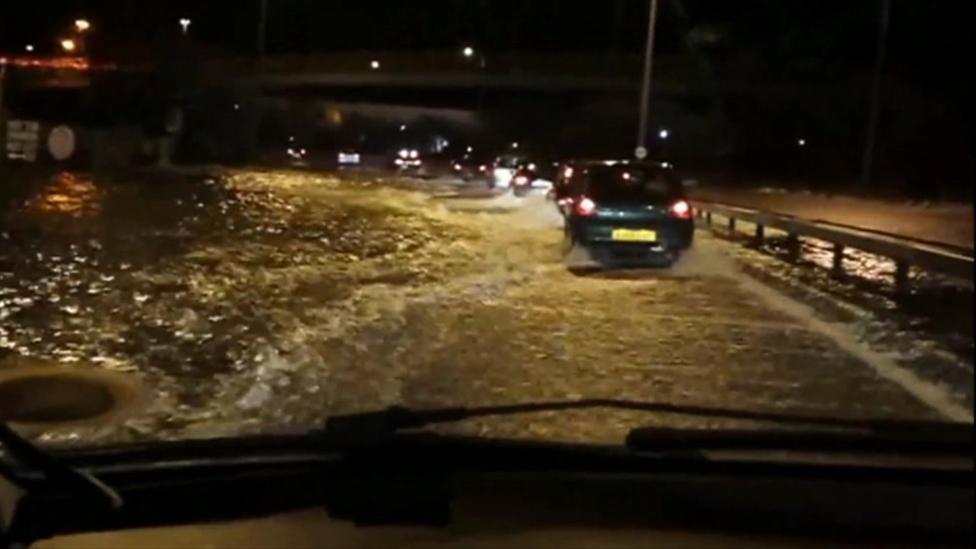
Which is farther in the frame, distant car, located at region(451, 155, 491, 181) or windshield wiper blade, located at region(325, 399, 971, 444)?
distant car, located at region(451, 155, 491, 181)

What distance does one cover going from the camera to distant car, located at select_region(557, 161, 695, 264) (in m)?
24.6

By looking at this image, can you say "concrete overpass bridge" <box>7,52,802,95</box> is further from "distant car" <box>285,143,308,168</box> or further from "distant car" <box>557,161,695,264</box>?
"distant car" <box>285,143,308,168</box>

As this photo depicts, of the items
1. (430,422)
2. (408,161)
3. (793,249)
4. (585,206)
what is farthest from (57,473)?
(408,161)

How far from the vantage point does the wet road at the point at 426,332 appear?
37.7 ft

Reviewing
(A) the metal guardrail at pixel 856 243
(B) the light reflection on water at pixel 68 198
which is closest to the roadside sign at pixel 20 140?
(B) the light reflection on water at pixel 68 198

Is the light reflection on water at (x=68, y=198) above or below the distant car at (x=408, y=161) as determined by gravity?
below

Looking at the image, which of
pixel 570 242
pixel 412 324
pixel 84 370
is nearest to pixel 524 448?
pixel 84 370

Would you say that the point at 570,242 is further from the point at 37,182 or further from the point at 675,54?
the point at 37,182

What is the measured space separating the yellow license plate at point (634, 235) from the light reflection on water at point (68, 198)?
16887 millimetres

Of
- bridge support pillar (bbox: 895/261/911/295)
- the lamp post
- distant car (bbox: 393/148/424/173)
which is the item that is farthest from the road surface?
distant car (bbox: 393/148/424/173)

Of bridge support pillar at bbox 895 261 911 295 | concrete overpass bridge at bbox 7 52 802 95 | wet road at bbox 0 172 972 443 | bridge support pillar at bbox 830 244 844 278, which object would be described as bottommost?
wet road at bbox 0 172 972 443

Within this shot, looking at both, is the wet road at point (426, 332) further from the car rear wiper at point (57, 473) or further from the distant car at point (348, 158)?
the distant car at point (348, 158)

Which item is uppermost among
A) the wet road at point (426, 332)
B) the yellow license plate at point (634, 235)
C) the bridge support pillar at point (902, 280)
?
the bridge support pillar at point (902, 280)

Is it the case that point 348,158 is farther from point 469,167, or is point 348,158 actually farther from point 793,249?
point 793,249
